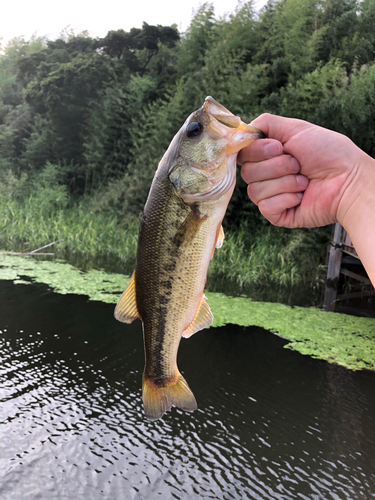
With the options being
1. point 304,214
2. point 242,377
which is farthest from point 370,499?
point 304,214

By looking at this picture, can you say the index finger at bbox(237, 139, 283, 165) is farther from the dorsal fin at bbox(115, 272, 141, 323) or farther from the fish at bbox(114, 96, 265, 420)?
the dorsal fin at bbox(115, 272, 141, 323)

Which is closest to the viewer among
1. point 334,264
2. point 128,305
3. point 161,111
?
point 128,305

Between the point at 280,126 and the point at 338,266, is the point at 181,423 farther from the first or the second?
the point at 338,266

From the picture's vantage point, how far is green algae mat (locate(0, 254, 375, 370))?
5.49 meters

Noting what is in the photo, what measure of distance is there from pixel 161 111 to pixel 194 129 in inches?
499

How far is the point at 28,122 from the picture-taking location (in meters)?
17.5

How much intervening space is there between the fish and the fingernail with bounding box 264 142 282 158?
8 centimetres

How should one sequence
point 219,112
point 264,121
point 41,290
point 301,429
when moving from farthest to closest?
point 41,290
point 301,429
point 264,121
point 219,112

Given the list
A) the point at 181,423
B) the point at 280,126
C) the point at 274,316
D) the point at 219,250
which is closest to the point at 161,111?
the point at 219,250

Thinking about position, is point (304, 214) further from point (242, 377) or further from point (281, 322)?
point (281, 322)

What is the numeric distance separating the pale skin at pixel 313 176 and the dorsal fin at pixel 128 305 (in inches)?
23.4

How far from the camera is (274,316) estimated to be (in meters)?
6.52

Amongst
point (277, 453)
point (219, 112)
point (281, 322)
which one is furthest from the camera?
point (281, 322)

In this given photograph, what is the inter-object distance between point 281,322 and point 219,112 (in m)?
5.42
